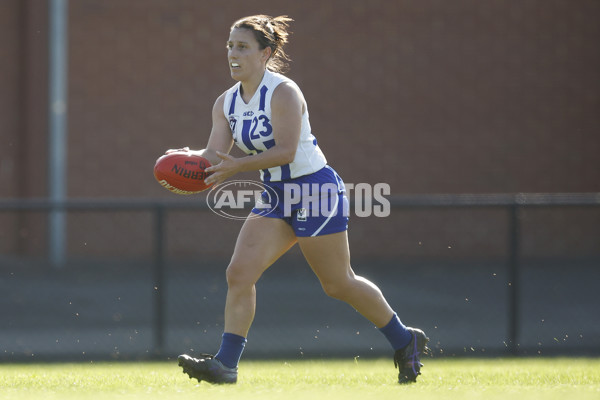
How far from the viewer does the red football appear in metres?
5.32

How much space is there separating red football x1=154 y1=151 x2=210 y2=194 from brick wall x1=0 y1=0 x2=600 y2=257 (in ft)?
29.6

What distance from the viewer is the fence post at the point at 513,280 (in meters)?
7.79

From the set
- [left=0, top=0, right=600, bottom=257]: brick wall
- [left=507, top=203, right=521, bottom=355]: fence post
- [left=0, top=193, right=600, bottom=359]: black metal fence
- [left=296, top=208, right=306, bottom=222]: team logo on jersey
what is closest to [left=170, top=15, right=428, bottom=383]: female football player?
[left=296, top=208, right=306, bottom=222]: team logo on jersey

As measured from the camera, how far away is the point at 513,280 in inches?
308

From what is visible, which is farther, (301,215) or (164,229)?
(164,229)

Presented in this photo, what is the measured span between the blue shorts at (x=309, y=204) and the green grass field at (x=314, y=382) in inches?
37.0

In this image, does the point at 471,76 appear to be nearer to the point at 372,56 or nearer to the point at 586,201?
the point at 372,56

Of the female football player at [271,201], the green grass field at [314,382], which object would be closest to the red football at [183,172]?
the female football player at [271,201]

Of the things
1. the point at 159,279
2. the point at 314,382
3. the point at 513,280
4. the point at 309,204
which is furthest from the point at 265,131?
the point at 513,280

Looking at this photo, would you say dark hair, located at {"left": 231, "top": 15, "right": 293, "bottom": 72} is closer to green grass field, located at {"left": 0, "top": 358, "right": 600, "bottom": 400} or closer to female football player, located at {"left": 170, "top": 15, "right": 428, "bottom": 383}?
female football player, located at {"left": 170, "top": 15, "right": 428, "bottom": 383}

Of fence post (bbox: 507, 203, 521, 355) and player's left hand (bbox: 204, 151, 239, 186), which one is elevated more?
player's left hand (bbox: 204, 151, 239, 186)

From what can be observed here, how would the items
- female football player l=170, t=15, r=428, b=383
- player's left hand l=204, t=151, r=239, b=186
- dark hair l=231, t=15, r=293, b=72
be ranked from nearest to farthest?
player's left hand l=204, t=151, r=239, b=186, female football player l=170, t=15, r=428, b=383, dark hair l=231, t=15, r=293, b=72

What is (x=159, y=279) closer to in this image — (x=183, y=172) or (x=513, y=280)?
(x=183, y=172)

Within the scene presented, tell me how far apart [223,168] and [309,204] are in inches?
21.6
